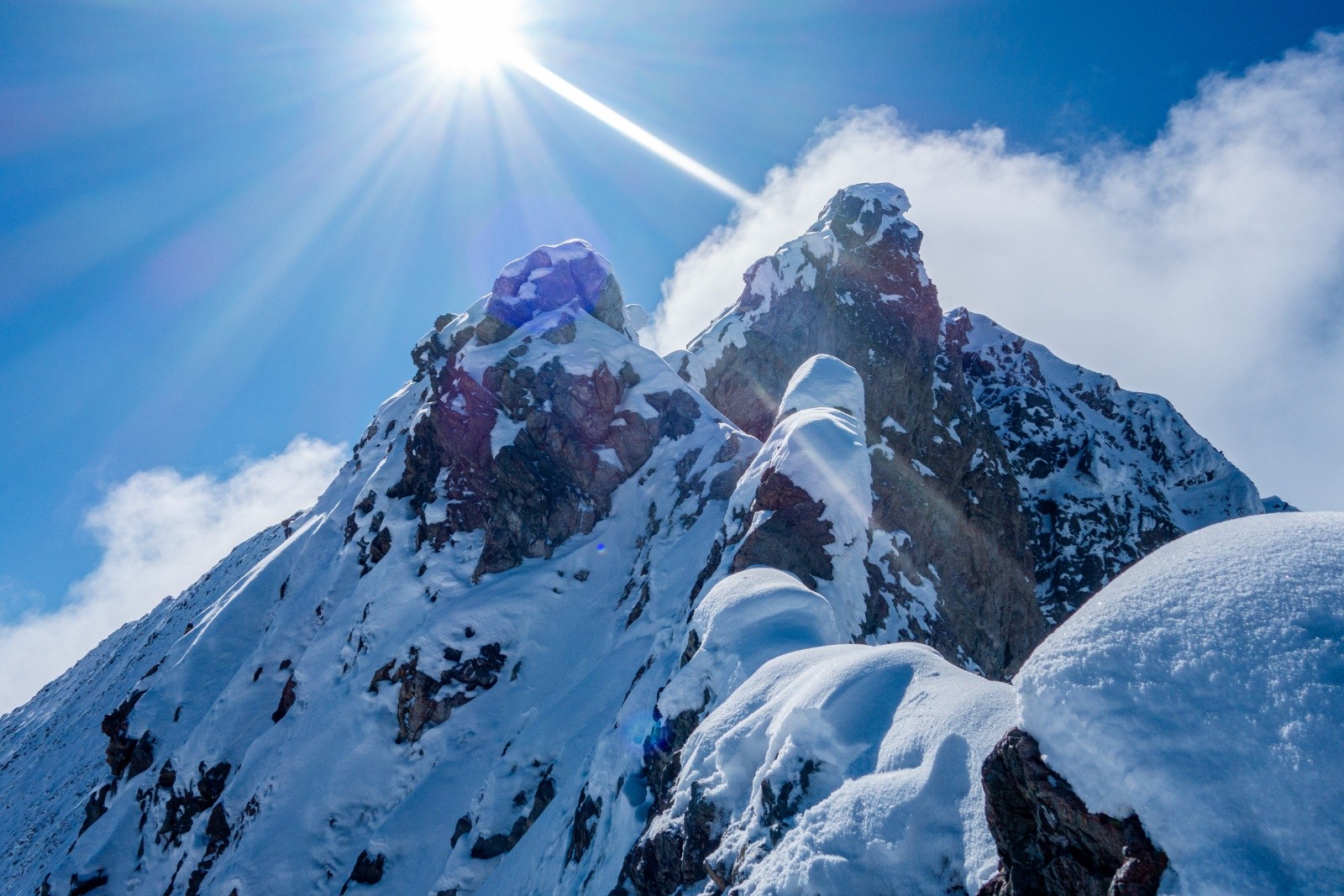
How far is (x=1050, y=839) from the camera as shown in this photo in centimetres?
592

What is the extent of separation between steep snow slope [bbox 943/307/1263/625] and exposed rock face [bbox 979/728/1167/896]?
184 feet

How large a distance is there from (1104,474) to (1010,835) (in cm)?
7434

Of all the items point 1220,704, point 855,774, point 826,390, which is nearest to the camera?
point 1220,704

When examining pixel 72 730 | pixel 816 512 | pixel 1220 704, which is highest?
pixel 816 512

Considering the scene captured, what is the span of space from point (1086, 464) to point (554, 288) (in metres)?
58.9

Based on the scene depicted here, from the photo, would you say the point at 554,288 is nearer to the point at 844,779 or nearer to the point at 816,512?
the point at 816,512

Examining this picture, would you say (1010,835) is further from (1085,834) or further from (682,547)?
(682,547)

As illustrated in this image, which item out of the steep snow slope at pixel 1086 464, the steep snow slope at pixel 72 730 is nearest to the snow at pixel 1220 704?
the steep snow slope at pixel 72 730

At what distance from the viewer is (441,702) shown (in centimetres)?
2898

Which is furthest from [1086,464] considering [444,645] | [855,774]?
[855,774]

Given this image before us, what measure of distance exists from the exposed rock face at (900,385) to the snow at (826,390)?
5735 mm

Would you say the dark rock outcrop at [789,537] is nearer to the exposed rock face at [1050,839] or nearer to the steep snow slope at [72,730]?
the exposed rock face at [1050,839]

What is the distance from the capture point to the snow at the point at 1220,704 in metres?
4.45

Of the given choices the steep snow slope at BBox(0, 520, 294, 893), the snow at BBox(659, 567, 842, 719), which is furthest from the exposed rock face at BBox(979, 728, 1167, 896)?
the steep snow slope at BBox(0, 520, 294, 893)
